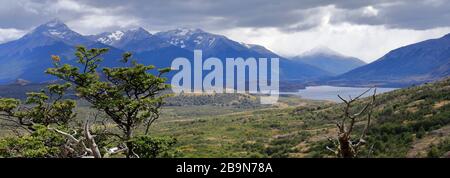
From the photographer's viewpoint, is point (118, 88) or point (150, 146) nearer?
point (150, 146)

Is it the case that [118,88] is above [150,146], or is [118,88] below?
above

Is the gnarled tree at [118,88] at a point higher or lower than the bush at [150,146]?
higher

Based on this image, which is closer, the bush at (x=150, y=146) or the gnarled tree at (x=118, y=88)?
the bush at (x=150, y=146)

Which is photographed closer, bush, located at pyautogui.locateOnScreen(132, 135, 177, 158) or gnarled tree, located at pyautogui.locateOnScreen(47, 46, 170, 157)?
bush, located at pyautogui.locateOnScreen(132, 135, 177, 158)

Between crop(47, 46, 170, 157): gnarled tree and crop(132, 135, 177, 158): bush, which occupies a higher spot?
crop(47, 46, 170, 157): gnarled tree

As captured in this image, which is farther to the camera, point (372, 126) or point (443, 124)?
point (372, 126)

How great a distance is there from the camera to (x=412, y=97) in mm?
69812
